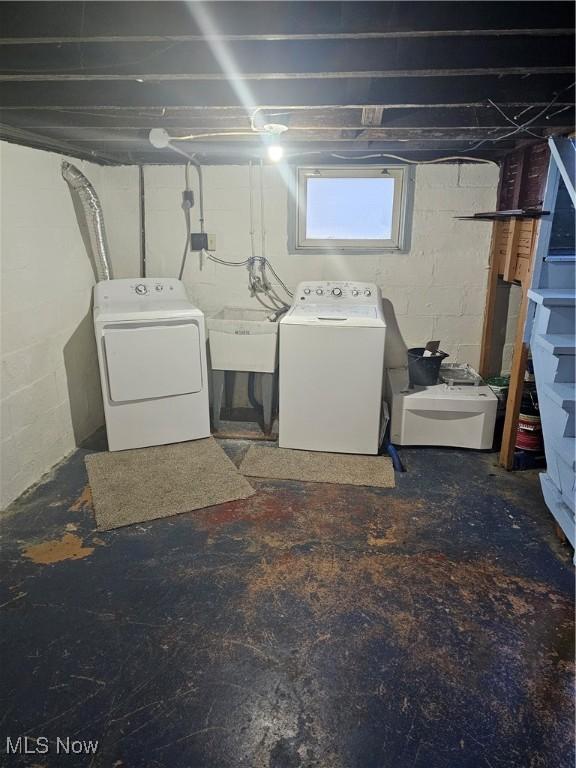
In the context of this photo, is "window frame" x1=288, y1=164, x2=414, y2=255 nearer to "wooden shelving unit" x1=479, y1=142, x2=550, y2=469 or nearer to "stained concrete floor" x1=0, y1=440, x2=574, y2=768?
"wooden shelving unit" x1=479, y1=142, x2=550, y2=469

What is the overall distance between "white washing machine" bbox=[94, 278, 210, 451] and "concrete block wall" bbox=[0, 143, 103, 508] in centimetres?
25

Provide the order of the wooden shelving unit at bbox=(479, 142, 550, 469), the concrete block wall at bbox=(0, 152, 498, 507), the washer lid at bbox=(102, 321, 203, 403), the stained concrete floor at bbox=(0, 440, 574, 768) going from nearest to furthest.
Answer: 1. the stained concrete floor at bbox=(0, 440, 574, 768)
2. the wooden shelving unit at bbox=(479, 142, 550, 469)
3. the concrete block wall at bbox=(0, 152, 498, 507)
4. the washer lid at bbox=(102, 321, 203, 403)

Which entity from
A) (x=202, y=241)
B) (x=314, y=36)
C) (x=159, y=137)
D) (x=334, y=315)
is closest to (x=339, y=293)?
(x=334, y=315)

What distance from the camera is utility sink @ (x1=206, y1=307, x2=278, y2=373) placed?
342 cm

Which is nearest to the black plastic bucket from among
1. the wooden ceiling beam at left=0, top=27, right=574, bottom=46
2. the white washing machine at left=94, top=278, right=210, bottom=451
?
the white washing machine at left=94, top=278, right=210, bottom=451

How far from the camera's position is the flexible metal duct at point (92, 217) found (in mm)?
3234

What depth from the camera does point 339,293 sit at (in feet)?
11.8

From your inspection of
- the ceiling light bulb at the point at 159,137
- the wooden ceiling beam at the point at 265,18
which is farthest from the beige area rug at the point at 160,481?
the wooden ceiling beam at the point at 265,18

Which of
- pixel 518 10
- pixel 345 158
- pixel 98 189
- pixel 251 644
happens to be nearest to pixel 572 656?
pixel 251 644

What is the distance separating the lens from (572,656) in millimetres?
1797

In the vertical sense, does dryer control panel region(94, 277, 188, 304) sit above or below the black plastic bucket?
above

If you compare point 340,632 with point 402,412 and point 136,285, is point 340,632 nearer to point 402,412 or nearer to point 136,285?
point 402,412

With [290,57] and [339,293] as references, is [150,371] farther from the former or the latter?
[290,57]

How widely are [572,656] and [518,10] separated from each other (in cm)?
203
